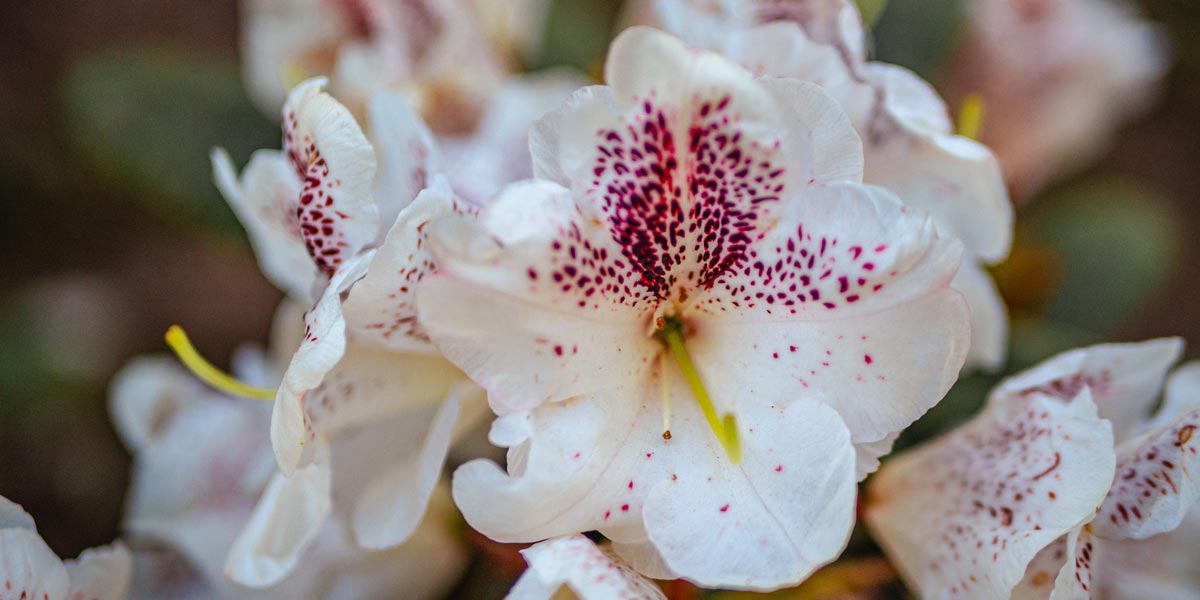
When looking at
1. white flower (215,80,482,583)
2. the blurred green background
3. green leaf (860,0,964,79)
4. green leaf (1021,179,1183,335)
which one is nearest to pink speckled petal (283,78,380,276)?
white flower (215,80,482,583)

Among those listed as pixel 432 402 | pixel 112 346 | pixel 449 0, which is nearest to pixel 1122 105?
pixel 449 0

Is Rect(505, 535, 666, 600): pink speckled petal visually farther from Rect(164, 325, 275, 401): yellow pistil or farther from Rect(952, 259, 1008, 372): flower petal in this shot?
Rect(952, 259, 1008, 372): flower petal

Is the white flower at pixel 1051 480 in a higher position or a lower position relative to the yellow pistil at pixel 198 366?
lower

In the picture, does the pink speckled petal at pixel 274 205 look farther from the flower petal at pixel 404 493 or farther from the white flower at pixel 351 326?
the flower petal at pixel 404 493

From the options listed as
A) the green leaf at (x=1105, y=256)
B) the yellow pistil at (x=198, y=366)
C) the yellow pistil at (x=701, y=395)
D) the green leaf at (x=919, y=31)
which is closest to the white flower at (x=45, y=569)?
the yellow pistil at (x=198, y=366)

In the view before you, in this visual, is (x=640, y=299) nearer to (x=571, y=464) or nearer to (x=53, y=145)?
(x=571, y=464)
